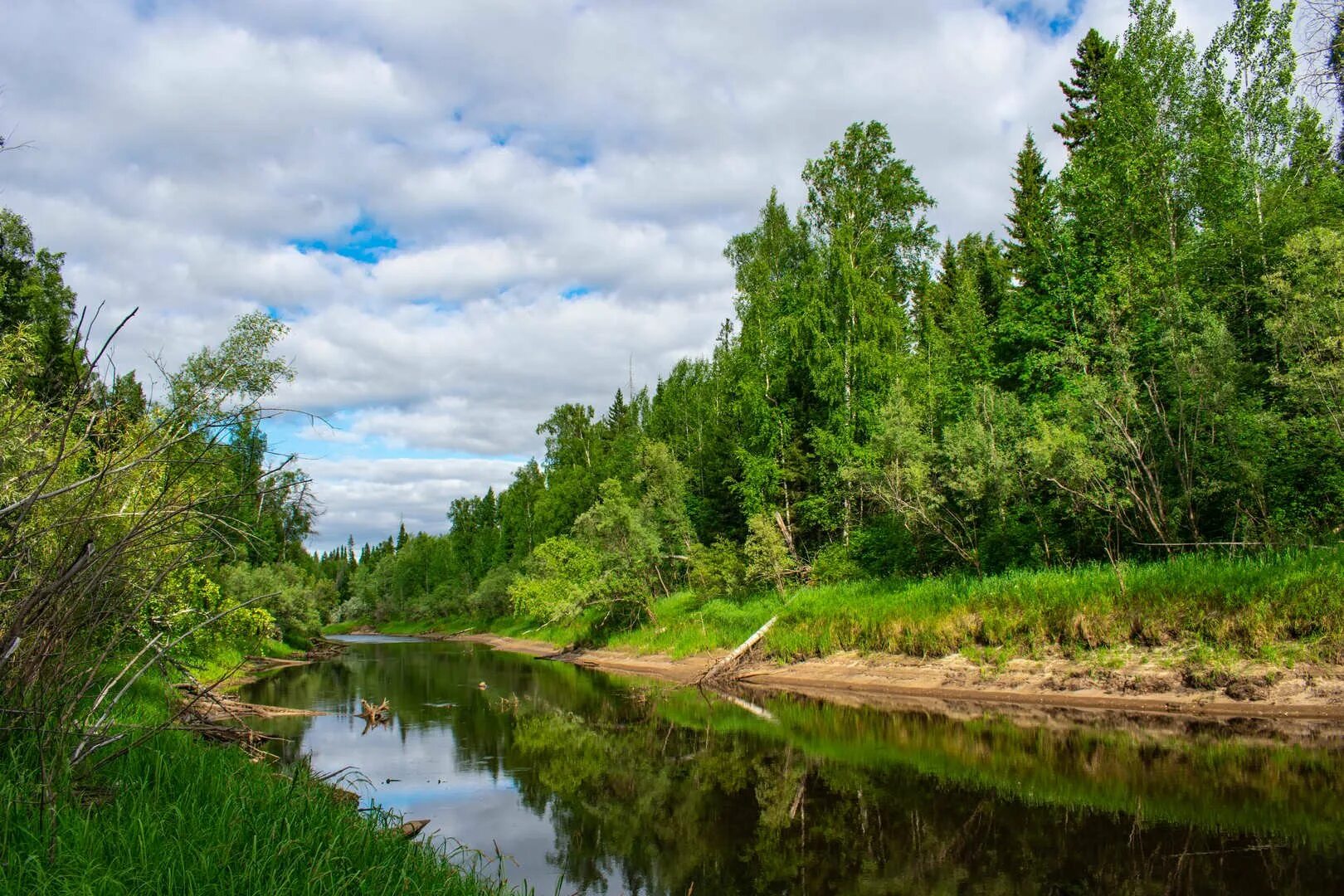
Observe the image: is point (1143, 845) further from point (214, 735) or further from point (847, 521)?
point (847, 521)

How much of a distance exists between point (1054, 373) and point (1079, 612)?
11.1m

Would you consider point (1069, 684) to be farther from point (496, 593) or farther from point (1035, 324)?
point (496, 593)

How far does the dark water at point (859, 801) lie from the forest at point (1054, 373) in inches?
302

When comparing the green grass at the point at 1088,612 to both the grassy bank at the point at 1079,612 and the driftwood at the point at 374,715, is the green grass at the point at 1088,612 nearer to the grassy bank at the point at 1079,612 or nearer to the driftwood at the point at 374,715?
the grassy bank at the point at 1079,612

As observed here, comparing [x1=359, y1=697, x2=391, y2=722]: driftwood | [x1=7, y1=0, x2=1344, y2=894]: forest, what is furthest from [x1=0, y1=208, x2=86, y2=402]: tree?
[x1=359, y1=697, x2=391, y2=722]: driftwood

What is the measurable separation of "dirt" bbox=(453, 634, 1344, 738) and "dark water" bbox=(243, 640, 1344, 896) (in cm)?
130

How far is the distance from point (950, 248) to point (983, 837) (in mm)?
50912

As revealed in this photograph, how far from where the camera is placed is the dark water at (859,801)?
9.66 metres

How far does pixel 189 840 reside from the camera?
222 inches

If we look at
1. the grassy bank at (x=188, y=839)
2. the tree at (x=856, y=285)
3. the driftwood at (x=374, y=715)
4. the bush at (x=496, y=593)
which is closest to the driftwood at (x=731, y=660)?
the tree at (x=856, y=285)

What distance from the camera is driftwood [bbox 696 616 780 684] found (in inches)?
1133

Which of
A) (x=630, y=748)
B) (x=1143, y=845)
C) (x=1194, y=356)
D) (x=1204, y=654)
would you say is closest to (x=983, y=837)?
(x=1143, y=845)

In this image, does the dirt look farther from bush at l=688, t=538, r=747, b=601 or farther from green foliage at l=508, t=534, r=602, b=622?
green foliage at l=508, t=534, r=602, b=622

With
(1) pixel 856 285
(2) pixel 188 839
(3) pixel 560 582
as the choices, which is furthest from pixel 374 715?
(1) pixel 856 285
